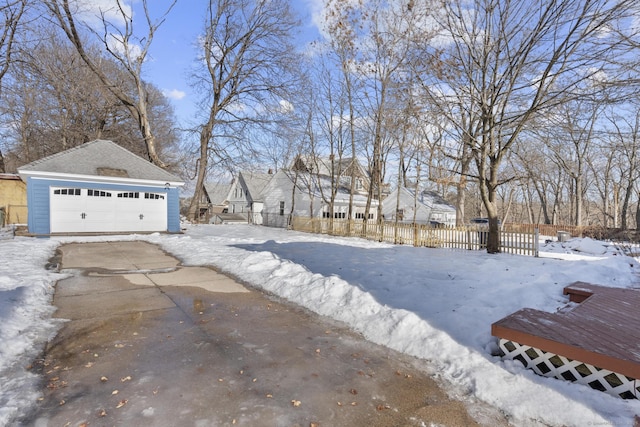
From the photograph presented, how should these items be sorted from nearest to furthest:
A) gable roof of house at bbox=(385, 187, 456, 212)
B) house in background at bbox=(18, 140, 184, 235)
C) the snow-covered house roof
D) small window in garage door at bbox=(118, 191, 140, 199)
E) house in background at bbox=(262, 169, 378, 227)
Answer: house in background at bbox=(18, 140, 184, 235)
small window in garage door at bbox=(118, 191, 140, 199)
house in background at bbox=(262, 169, 378, 227)
the snow-covered house roof
gable roof of house at bbox=(385, 187, 456, 212)

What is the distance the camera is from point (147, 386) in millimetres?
2930

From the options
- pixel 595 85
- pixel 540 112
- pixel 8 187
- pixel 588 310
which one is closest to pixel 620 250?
pixel 540 112

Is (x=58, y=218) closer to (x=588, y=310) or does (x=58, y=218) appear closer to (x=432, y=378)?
(x=432, y=378)

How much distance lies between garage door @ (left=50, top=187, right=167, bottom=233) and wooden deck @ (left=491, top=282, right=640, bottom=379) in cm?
1648

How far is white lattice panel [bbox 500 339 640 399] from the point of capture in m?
2.75

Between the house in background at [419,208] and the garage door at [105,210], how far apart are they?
2421 cm

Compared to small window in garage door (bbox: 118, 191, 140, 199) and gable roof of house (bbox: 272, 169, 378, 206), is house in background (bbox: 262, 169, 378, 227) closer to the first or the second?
gable roof of house (bbox: 272, 169, 378, 206)

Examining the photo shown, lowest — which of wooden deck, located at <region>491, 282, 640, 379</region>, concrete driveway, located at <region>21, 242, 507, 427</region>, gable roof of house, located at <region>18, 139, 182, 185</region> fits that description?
concrete driveway, located at <region>21, 242, 507, 427</region>

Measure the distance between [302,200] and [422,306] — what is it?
1099 inches

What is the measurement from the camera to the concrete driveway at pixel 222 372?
258 centimetres

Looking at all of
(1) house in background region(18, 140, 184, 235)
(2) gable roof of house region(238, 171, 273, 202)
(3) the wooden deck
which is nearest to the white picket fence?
(3) the wooden deck

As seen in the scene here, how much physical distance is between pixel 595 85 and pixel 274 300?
9120 mm

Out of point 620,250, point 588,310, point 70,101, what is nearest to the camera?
point 588,310

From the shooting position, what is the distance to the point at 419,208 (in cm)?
3528
